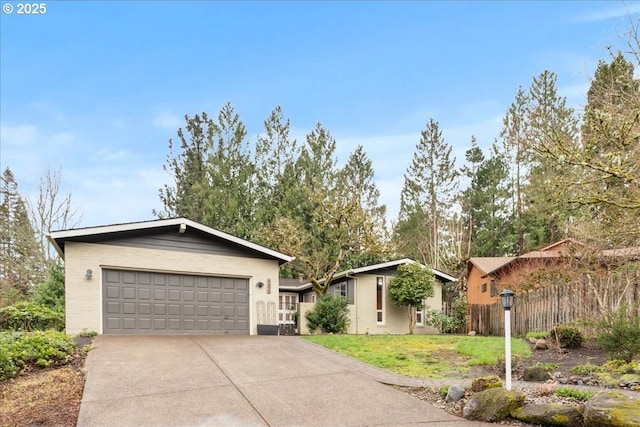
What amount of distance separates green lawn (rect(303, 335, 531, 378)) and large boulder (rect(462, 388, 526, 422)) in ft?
7.98

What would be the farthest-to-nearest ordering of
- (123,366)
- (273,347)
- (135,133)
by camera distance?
(135,133) < (273,347) < (123,366)

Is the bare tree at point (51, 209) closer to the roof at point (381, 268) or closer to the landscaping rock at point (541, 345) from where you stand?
the roof at point (381, 268)

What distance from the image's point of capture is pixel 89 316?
14.1m

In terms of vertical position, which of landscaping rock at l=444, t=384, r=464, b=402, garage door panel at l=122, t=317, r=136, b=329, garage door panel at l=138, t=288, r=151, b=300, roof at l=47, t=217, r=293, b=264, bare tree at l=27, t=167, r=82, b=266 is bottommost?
garage door panel at l=122, t=317, r=136, b=329

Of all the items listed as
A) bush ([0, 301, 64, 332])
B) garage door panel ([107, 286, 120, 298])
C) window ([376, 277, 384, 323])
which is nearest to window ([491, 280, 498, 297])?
window ([376, 277, 384, 323])

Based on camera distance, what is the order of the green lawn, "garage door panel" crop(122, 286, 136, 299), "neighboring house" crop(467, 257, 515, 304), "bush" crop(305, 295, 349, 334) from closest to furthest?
the green lawn
"garage door panel" crop(122, 286, 136, 299)
"bush" crop(305, 295, 349, 334)
"neighboring house" crop(467, 257, 515, 304)

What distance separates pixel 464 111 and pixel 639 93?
7.73 m

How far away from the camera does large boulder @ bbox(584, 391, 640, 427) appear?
5.34m

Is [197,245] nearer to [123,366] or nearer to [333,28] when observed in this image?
[123,366]

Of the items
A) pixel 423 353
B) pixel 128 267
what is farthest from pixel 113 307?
pixel 423 353

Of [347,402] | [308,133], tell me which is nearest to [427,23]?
[347,402]

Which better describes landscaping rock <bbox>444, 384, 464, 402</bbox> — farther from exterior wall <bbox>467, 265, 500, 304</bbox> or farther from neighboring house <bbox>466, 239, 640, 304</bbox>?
exterior wall <bbox>467, 265, 500, 304</bbox>

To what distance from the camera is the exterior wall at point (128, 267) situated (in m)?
14.1

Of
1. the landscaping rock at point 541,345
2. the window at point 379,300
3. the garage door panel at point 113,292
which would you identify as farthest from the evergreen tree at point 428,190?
the garage door panel at point 113,292
